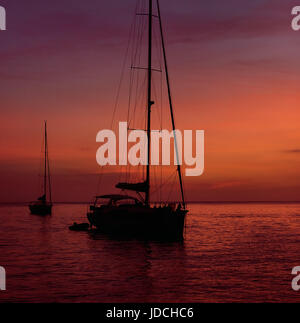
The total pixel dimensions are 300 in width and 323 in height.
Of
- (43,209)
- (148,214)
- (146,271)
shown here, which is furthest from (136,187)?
(43,209)

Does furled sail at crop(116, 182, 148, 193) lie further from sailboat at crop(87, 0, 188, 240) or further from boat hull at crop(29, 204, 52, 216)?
boat hull at crop(29, 204, 52, 216)

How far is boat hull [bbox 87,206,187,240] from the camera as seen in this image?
37.4 metres

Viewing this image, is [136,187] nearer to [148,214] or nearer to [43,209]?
[148,214]

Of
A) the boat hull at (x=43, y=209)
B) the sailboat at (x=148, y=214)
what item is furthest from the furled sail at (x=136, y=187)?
the boat hull at (x=43, y=209)

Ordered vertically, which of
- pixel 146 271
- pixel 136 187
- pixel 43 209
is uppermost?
pixel 136 187

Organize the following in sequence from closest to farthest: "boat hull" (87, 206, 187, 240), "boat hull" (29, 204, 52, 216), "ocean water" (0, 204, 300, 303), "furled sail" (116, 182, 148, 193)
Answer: "ocean water" (0, 204, 300, 303), "boat hull" (87, 206, 187, 240), "furled sail" (116, 182, 148, 193), "boat hull" (29, 204, 52, 216)

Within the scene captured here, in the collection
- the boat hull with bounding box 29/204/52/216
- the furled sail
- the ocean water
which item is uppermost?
the furled sail

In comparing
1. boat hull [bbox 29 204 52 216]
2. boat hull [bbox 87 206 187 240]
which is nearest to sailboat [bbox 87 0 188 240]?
boat hull [bbox 87 206 187 240]

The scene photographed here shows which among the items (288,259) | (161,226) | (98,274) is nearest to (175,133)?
(161,226)

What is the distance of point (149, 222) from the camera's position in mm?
37688
